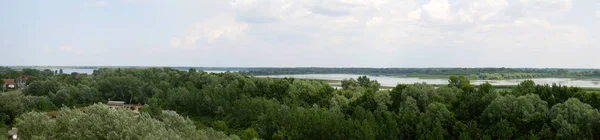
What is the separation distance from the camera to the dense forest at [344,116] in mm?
31125

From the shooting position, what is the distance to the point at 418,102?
5188 centimetres

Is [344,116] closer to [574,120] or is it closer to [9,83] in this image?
[574,120]

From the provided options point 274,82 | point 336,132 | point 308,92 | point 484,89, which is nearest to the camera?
point 336,132

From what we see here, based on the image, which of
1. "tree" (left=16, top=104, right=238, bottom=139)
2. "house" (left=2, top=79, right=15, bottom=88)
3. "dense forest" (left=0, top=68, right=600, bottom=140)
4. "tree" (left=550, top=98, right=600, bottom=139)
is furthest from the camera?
"house" (left=2, top=79, right=15, bottom=88)

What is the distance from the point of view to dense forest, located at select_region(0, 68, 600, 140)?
102ft

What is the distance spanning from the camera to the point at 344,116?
50562mm

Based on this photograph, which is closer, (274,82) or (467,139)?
(467,139)

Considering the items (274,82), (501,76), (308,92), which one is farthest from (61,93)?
(501,76)

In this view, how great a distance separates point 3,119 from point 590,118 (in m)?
61.9

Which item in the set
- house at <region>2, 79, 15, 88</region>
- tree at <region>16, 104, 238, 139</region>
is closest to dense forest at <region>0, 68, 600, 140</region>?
tree at <region>16, 104, 238, 139</region>

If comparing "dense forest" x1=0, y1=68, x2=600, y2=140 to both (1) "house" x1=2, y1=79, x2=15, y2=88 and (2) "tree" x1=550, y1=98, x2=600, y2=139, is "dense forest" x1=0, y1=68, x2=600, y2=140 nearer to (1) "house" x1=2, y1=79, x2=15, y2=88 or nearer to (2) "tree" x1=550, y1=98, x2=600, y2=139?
(2) "tree" x1=550, y1=98, x2=600, y2=139

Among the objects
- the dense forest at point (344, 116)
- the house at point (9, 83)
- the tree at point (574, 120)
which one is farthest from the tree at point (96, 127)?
the house at point (9, 83)

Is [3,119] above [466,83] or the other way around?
the other way around

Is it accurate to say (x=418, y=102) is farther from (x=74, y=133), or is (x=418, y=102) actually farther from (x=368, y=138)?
(x=74, y=133)
